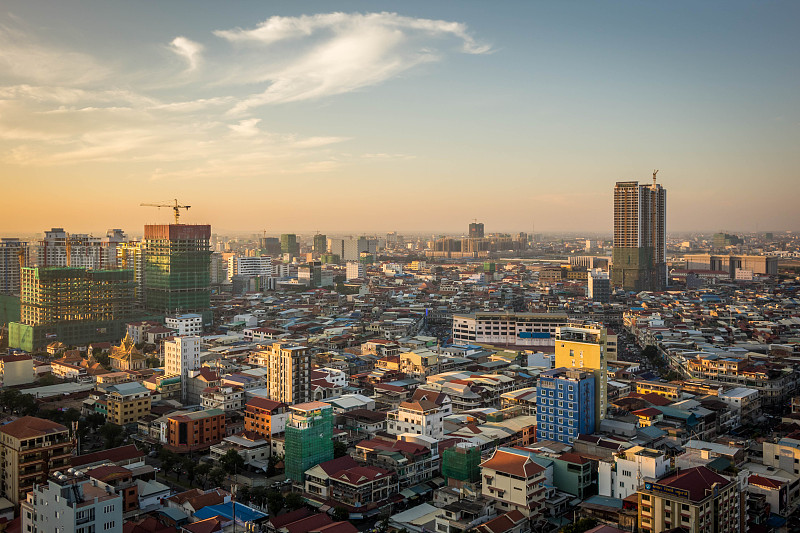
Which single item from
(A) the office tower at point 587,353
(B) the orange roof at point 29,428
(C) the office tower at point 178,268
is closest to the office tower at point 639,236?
(C) the office tower at point 178,268

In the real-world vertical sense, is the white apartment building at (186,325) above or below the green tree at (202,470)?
above

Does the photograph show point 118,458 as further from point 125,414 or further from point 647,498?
point 647,498

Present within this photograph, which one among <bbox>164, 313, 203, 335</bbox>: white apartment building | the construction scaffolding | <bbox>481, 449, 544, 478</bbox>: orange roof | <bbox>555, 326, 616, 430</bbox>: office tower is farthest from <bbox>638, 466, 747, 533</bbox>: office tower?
<bbox>164, 313, 203, 335</bbox>: white apartment building

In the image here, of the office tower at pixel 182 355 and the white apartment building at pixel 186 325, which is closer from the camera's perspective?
the office tower at pixel 182 355

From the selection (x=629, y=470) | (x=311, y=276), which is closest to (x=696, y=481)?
(x=629, y=470)

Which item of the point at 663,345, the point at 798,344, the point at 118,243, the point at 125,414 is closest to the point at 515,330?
the point at 663,345

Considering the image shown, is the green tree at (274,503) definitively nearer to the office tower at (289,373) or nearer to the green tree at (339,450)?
the green tree at (339,450)

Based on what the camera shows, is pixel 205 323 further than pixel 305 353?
Yes
